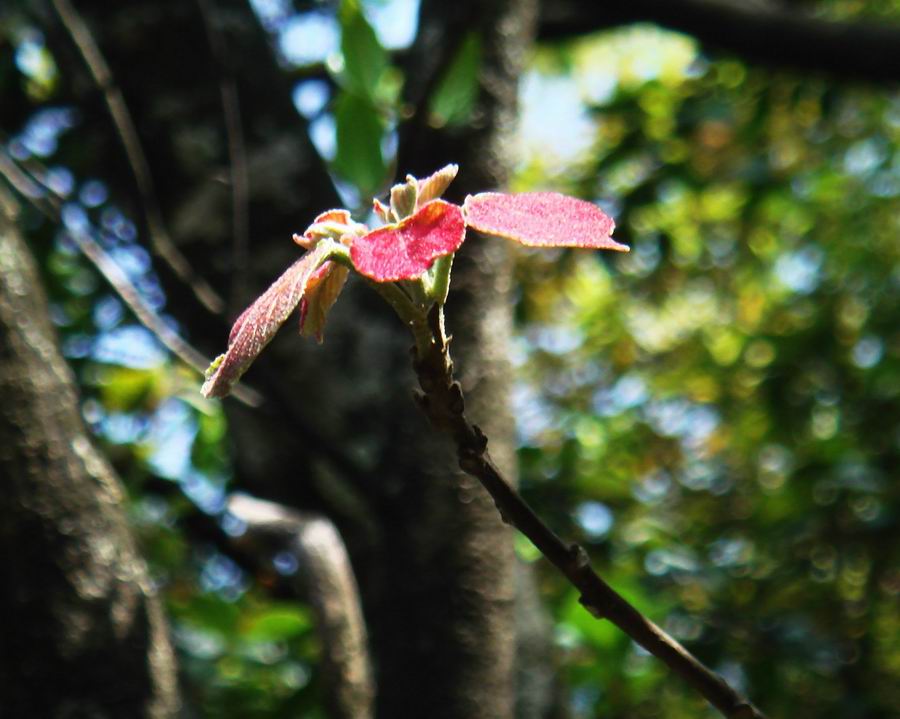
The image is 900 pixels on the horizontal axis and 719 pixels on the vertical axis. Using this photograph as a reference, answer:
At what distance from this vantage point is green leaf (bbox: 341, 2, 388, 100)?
82 centimetres

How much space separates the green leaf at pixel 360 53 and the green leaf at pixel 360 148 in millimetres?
16

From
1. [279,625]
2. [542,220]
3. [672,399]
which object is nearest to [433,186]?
[542,220]

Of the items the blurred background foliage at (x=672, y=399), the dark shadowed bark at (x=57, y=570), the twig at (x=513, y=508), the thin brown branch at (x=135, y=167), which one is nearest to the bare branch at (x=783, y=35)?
the blurred background foliage at (x=672, y=399)

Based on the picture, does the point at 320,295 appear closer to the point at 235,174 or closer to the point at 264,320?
the point at 264,320

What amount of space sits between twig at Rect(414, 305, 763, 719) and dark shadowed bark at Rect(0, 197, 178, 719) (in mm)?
578

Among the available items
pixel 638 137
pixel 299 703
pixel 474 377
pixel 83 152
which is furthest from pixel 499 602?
pixel 638 137

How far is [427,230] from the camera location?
353 mm

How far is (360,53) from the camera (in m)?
0.83

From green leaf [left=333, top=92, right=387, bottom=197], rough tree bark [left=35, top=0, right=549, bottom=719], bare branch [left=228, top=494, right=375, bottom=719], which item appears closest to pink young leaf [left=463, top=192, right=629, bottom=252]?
green leaf [left=333, top=92, right=387, bottom=197]

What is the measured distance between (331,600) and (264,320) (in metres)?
0.73

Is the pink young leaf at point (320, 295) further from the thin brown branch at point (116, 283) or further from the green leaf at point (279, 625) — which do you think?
the green leaf at point (279, 625)

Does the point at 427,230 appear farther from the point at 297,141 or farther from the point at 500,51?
the point at 297,141

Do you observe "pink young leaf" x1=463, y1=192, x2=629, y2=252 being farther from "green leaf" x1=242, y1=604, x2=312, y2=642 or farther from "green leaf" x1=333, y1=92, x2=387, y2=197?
"green leaf" x1=242, y1=604, x2=312, y2=642

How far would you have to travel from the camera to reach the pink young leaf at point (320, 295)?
0.40m
